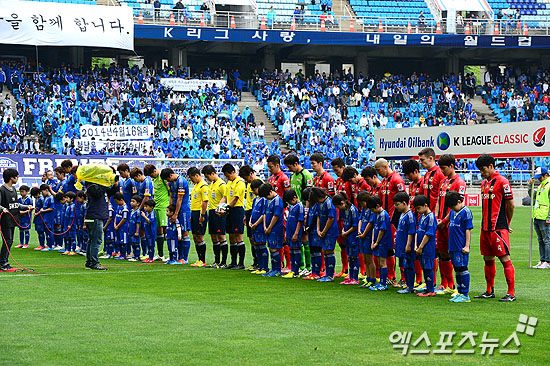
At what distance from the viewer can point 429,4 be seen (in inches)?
2158

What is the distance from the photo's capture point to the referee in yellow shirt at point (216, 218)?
49.2ft

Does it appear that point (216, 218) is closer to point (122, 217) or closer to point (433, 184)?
point (122, 217)

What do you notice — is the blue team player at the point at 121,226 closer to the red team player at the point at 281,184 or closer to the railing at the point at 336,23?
the red team player at the point at 281,184

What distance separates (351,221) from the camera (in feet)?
41.4

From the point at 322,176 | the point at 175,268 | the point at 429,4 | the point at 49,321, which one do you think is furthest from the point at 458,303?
the point at 429,4

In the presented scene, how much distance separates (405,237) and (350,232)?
4.10 feet

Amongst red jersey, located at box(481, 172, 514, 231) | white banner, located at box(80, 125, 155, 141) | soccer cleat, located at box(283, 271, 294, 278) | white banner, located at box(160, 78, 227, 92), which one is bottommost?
soccer cleat, located at box(283, 271, 294, 278)

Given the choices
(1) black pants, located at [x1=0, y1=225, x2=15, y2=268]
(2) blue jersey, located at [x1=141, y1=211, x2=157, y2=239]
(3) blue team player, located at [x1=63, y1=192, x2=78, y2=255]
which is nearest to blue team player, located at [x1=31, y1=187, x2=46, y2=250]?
(3) blue team player, located at [x1=63, y1=192, x2=78, y2=255]

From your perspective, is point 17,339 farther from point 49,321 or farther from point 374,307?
point 374,307

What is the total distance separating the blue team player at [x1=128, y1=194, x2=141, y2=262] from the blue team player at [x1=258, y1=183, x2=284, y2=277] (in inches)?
157

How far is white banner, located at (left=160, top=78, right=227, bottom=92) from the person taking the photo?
43812 mm

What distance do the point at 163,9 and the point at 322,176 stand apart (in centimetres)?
3458

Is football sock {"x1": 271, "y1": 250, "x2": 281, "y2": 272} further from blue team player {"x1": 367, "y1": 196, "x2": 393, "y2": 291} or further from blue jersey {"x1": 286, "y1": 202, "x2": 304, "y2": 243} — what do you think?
blue team player {"x1": 367, "y1": 196, "x2": 393, "y2": 291}

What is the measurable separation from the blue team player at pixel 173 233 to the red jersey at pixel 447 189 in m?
6.02
